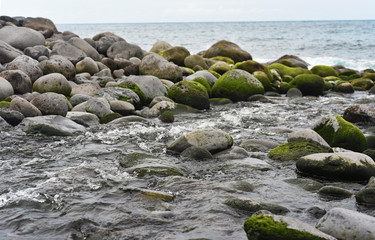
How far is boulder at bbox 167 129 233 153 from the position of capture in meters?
6.60

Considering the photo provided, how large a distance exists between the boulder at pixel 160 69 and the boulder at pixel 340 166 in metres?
8.93

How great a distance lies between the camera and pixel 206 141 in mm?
6656

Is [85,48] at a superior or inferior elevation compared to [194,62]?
superior

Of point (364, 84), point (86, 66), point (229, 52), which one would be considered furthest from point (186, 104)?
point (229, 52)

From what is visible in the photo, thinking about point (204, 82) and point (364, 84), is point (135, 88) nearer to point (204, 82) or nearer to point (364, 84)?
point (204, 82)

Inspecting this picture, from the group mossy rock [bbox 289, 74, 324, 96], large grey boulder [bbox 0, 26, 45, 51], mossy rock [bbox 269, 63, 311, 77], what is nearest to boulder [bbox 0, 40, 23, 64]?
large grey boulder [bbox 0, 26, 45, 51]

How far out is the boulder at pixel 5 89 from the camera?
9.44 m

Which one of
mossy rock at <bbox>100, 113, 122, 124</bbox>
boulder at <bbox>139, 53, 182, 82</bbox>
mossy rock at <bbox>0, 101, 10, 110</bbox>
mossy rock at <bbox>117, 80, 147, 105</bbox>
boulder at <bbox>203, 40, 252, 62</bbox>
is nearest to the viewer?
mossy rock at <bbox>0, 101, 10, 110</bbox>

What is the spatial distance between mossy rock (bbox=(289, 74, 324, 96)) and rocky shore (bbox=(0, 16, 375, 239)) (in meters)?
0.04

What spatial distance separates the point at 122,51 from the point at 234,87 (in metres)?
7.05

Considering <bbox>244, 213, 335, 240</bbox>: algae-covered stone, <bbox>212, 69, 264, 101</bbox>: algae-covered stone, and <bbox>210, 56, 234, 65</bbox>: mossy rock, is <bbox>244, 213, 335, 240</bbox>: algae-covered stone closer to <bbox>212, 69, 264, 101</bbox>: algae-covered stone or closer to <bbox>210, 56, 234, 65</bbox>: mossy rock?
<bbox>212, 69, 264, 101</bbox>: algae-covered stone

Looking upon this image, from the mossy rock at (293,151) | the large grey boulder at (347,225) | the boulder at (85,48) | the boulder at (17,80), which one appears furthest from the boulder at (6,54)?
the large grey boulder at (347,225)

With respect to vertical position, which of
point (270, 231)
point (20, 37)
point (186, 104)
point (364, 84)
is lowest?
point (364, 84)

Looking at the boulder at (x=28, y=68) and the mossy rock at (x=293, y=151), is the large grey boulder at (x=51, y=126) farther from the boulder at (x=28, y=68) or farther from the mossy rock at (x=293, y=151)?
the mossy rock at (x=293, y=151)
